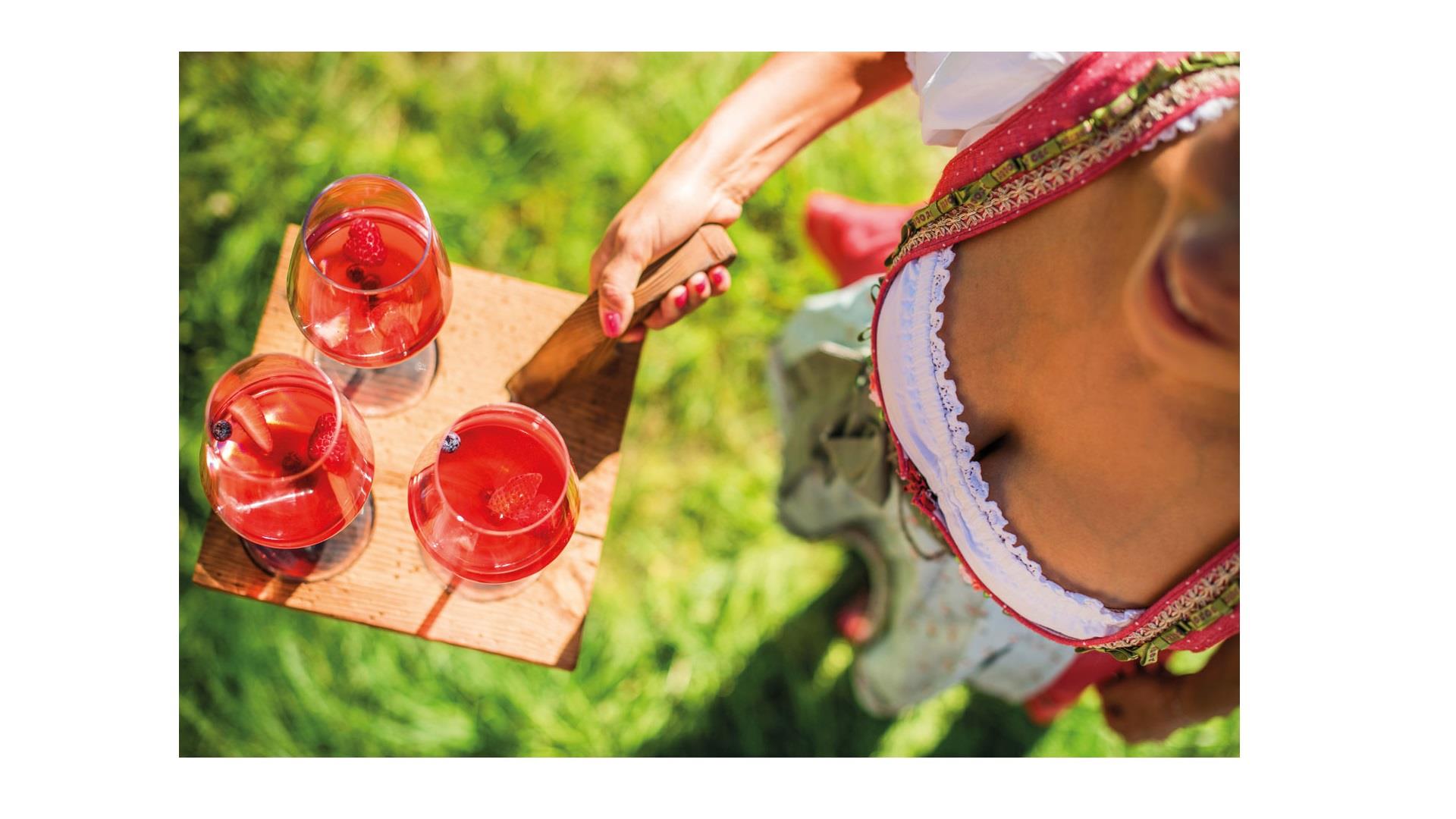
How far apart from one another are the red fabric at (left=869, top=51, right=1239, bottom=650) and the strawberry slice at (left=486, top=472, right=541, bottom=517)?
514 millimetres

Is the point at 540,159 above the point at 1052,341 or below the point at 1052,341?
below

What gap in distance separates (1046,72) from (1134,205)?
8.0 inches

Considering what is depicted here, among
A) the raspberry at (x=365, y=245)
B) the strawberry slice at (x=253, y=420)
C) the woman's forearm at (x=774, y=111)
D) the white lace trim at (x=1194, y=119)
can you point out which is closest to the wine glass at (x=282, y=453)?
the strawberry slice at (x=253, y=420)

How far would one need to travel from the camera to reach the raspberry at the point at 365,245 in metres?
1.08

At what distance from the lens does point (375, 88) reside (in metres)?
2.23

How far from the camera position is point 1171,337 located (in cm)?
78

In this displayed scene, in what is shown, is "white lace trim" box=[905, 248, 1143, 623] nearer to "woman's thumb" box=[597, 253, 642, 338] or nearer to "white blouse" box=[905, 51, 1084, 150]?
"white blouse" box=[905, 51, 1084, 150]

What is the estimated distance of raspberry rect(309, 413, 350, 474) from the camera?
976 millimetres

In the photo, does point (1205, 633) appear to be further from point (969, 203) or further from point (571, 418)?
→ point (571, 418)

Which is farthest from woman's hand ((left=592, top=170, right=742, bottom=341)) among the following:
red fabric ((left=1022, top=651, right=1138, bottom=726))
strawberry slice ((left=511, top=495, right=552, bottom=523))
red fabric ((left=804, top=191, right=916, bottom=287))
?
red fabric ((left=1022, top=651, right=1138, bottom=726))

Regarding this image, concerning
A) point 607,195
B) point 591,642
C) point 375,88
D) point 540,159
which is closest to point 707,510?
point 591,642

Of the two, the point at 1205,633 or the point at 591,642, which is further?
the point at 591,642

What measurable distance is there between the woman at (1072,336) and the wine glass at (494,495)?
211mm

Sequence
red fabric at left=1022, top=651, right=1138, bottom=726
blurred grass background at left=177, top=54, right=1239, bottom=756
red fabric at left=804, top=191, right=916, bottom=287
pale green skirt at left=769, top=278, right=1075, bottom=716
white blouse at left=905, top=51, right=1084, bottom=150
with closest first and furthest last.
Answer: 1. white blouse at left=905, top=51, right=1084, bottom=150
2. pale green skirt at left=769, top=278, right=1075, bottom=716
3. red fabric at left=1022, top=651, right=1138, bottom=726
4. red fabric at left=804, top=191, right=916, bottom=287
5. blurred grass background at left=177, top=54, right=1239, bottom=756
